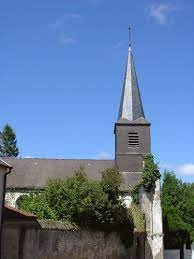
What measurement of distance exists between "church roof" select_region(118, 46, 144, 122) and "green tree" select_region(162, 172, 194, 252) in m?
8.05

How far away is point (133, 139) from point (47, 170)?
880 centimetres

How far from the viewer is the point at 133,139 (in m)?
41.5

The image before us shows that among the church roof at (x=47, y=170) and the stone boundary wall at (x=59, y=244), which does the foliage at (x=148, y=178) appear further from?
the stone boundary wall at (x=59, y=244)

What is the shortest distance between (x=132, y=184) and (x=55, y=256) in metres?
18.2

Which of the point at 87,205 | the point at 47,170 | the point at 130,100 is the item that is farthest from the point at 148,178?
the point at 87,205

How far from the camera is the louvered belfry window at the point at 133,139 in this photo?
41250mm

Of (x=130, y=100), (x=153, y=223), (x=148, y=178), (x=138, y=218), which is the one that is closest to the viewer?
(x=138, y=218)

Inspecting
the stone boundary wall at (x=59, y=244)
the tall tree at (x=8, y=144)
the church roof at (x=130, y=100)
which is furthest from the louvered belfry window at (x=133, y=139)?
the tall tree at (x=8, y=144)

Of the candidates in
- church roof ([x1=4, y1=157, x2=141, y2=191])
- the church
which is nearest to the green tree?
the church

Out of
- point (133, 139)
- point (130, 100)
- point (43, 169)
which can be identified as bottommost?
point (43, 169)

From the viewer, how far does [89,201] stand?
83.6 ft

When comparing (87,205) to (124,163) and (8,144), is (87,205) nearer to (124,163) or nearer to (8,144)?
(124,163)

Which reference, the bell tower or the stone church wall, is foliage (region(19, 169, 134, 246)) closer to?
the stone church wall

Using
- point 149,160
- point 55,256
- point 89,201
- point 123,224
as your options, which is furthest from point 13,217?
point 149,160
